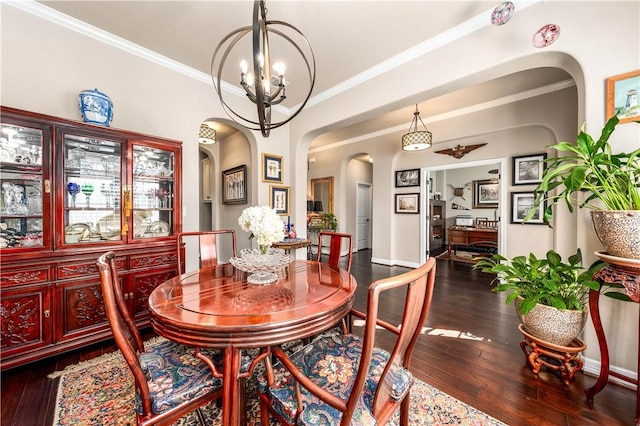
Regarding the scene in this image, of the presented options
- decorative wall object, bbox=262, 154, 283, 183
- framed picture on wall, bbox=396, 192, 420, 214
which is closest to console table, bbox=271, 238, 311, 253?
decorative wall object, bbox=262, 154, 283, 183

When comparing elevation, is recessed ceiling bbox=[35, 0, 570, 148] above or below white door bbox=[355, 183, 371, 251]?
above

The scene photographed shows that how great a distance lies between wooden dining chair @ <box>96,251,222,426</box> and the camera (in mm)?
912

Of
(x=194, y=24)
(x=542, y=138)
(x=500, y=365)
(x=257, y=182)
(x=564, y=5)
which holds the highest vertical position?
(x=194, y=24)

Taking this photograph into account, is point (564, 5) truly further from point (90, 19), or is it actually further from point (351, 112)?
point (90, 19)

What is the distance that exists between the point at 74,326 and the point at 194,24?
2.79 m

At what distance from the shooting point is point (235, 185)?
4.45m

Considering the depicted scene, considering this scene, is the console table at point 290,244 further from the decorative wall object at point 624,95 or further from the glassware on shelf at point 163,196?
the decorative wall object at point 624,95

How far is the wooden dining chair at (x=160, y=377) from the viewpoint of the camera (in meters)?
0.91

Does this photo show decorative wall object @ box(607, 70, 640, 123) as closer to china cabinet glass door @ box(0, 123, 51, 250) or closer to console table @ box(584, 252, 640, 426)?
console table @ box(584, 252, 640, 426)

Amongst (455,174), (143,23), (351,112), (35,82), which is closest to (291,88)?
(351,112)

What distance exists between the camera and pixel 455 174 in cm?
786

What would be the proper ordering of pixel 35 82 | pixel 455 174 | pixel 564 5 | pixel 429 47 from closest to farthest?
pixel 564 5, pixel 35 82, pixel 429 47, pixel 455 174

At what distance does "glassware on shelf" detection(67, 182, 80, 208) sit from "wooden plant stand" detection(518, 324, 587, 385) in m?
3.79

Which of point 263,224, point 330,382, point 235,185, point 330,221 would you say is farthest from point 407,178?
point 330,382
